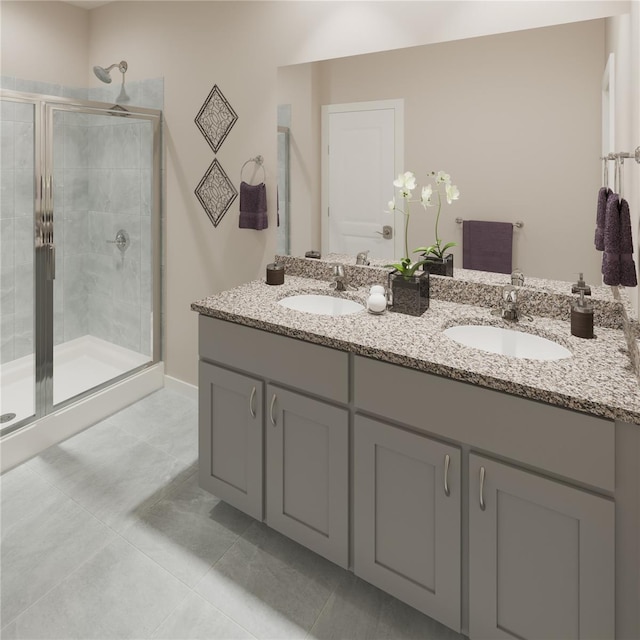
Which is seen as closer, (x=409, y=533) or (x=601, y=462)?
(x=601, y=462)

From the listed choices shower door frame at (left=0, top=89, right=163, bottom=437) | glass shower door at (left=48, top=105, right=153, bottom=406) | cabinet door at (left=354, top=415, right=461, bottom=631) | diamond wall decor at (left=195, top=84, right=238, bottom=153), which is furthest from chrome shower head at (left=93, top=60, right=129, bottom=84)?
cabinet door at (left=354, top=415, right=461, bottom=631)

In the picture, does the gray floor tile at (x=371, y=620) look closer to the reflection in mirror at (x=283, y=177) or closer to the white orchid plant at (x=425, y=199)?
the white orchid plant at (x=425, y=199)

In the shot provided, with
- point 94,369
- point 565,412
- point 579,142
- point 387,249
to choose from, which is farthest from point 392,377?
point 94,369

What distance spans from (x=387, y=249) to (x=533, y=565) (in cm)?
131

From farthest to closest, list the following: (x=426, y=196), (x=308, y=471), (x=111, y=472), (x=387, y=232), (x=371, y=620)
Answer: (x=111, y=472) < (x=387, y=232) < (x=426, y=196) < (x=308, y=471) < (x=371, y=620)

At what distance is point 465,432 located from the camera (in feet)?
4.18

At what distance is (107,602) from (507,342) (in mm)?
1611

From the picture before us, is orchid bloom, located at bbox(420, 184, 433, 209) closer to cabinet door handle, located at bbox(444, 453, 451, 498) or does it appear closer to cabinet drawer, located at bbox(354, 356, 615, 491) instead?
cabinet drawer, located at bbox(354, 356, 615, 491)

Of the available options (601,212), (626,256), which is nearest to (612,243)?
(626,256)

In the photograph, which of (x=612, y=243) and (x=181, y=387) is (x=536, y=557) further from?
(x=181, y=387)

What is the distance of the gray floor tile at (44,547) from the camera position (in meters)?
1.60

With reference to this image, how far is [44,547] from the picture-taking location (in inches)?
70.8

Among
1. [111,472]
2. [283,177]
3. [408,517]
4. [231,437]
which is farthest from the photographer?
[283,177]

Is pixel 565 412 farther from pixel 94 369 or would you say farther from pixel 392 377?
pixel 94 369
